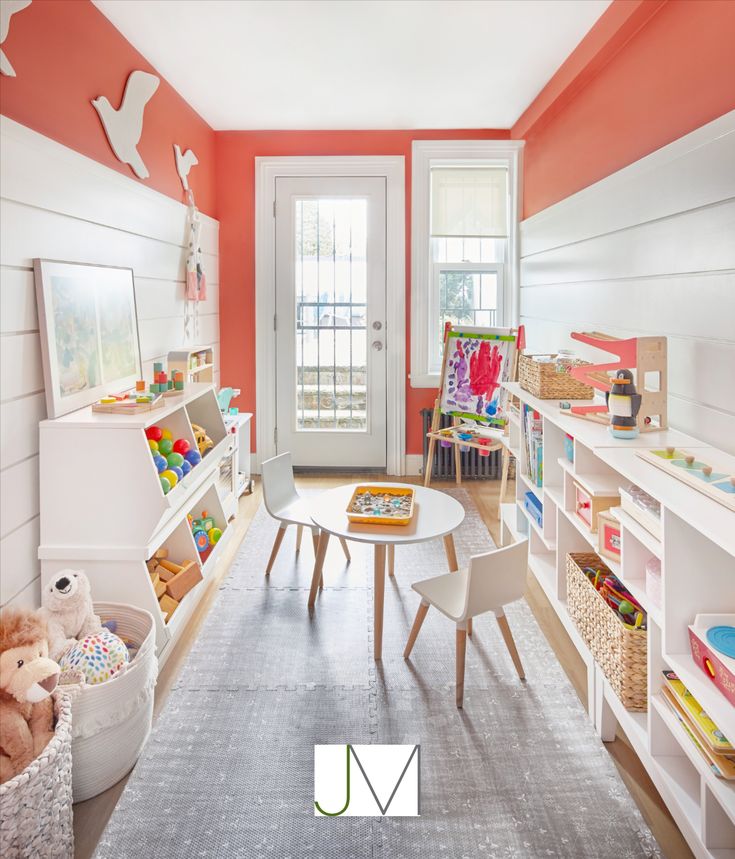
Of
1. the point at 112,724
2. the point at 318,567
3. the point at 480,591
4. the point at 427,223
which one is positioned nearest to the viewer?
the point at 112,724

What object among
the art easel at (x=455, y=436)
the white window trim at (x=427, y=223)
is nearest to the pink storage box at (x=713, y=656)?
the art easel at (x=455, y=436)

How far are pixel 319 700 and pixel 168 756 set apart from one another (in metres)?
0.49

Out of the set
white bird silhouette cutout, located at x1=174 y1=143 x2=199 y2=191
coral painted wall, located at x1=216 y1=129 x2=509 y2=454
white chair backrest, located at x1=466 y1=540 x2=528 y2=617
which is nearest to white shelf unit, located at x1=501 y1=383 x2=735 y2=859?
white chair backrest, located at x1=466 y1=540 x2=528 y2=617

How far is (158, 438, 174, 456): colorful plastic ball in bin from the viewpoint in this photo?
267 cm

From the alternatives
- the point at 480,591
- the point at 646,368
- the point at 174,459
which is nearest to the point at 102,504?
the point at 174,459

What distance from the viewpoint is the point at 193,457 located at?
2775 millimetres

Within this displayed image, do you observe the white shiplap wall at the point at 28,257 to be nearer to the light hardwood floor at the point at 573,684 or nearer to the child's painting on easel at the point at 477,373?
the light hardwood floor at the point at 573,684

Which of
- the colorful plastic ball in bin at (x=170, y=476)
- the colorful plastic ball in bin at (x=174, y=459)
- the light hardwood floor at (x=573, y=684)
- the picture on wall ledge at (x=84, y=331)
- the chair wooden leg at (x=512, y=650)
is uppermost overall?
the picture on wall ledge at (x=84, y=331)

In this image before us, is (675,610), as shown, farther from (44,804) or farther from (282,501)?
(282,501)

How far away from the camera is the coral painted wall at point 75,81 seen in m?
2.09

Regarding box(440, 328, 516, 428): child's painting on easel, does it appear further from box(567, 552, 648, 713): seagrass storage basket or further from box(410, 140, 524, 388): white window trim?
box(567, 552, 648, 713): seagrass storage basket

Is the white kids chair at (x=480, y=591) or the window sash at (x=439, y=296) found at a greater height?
the window sash at (x=439, y=296)

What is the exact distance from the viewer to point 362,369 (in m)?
4.94

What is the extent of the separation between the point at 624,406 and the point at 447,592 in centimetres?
84
